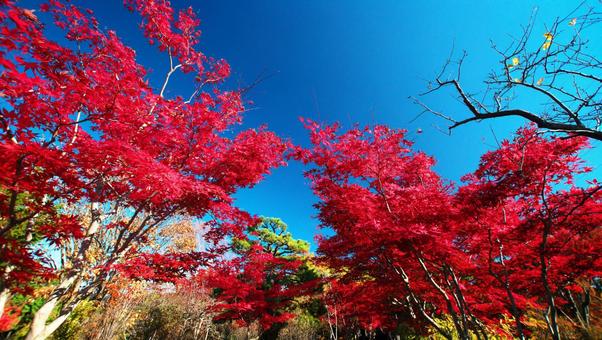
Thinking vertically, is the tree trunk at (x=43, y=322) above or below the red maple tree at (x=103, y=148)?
below

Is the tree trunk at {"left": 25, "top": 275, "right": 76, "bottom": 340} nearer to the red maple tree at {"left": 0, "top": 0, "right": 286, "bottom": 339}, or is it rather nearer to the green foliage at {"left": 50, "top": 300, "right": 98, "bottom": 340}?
the red maple tree at {"left": 0, "top": 0, "right": 286, "bottom": 339}

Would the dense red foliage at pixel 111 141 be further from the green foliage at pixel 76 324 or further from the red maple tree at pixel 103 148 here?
the green foliage at pixel 76 324

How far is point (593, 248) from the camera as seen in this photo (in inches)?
209

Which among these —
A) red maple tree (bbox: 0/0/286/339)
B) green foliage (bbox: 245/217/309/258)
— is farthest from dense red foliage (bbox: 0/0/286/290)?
green foliage (bbox: 245/217/309/258)

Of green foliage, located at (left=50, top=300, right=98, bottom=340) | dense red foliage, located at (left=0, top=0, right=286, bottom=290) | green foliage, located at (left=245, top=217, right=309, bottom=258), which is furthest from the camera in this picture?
green foliage, located at (left=245, top=217, right=309, bottom=258)

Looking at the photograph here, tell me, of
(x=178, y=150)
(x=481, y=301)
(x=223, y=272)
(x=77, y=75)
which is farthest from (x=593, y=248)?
(x=223, y=272)

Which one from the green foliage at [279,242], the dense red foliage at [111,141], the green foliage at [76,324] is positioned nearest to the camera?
the dense red foliage at [111,141]

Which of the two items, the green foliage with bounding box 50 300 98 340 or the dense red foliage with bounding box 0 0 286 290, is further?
the green foliage with bounding box 50 300 98 340

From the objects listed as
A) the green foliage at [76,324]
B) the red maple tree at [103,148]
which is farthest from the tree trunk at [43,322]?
the green foliage at [76,324]

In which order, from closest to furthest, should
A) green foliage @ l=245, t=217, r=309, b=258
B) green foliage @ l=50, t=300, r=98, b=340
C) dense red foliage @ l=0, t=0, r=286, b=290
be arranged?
1. dense red foliage @ l=0, t=0, r=286, b=290
2. green foliage @ l=50, t=300, r=98, b=340
3. green foliage @ l=245, t=217, r=309, b=258

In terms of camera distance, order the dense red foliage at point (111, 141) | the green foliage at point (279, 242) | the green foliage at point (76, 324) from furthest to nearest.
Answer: the green foliage at point (279, 242), the green foliage at point (76, 324), the dense red foliage at point (111, 141)

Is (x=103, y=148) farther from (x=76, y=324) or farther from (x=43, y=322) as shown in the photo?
(x=76, y=324)

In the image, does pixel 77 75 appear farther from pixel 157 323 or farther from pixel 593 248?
pixel 157 323

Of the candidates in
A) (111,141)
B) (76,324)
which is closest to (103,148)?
(111,141)
